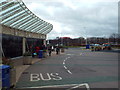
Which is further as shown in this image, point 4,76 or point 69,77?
point 69,77

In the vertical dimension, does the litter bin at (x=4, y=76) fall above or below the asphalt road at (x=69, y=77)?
above

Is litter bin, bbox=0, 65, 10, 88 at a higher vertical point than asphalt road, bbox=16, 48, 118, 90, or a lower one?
higher

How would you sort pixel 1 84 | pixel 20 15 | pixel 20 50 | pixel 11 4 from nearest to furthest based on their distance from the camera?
pixel 1 84, pixel 11 4, pixel 20 15, pixel 20 50

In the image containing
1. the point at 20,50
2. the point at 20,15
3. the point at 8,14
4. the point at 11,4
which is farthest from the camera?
the point at 20,50

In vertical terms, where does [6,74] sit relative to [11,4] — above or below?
below

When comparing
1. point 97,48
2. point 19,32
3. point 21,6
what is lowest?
point 97,48

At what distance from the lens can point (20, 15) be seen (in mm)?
13219

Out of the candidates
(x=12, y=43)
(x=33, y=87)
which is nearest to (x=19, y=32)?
(x=12, y=43)

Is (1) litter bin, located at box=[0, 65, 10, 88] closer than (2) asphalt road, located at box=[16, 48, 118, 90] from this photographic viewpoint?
Yes

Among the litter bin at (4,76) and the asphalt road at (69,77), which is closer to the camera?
the litter bin at (4,76)

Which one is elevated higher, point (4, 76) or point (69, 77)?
point (4, 76)

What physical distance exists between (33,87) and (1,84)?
1731 mm

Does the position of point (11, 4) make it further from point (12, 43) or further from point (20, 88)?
point (12, 43)

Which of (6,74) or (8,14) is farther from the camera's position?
(8,14)
